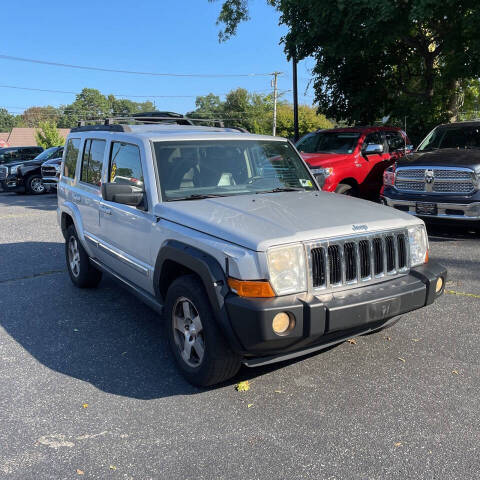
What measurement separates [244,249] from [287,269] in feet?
0.97

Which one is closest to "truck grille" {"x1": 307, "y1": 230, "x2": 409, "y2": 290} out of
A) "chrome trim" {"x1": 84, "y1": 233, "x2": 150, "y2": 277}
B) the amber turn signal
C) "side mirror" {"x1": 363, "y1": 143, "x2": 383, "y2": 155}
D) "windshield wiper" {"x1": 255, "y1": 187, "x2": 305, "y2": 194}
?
the amber turn signal

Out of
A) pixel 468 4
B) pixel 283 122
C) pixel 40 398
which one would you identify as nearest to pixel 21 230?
pixel 40 398

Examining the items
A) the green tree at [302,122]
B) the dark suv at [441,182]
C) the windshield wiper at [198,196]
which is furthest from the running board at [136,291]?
the green tree at [302,122]

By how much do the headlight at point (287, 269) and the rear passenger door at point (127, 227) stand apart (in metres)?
1.28

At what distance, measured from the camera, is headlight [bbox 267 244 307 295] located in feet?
10.0

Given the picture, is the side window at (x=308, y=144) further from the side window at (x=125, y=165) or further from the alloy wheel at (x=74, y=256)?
the side window at (x=125, y=165)

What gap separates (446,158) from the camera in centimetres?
810

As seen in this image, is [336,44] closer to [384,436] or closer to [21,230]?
[21,230]

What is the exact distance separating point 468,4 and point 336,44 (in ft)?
10.2

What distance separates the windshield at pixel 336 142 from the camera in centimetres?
1028

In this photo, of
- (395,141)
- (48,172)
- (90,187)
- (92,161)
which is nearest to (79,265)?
(90,187)

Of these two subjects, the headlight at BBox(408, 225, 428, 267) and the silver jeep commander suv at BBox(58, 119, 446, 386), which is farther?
the headlight at BBox(408, 225, 428, 267)

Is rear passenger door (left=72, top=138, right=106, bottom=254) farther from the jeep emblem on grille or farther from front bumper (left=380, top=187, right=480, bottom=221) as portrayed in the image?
front bumper (left=380, top=187, right=480, bottom=221)

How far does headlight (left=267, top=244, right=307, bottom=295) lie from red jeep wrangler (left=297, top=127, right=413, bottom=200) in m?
6.37
